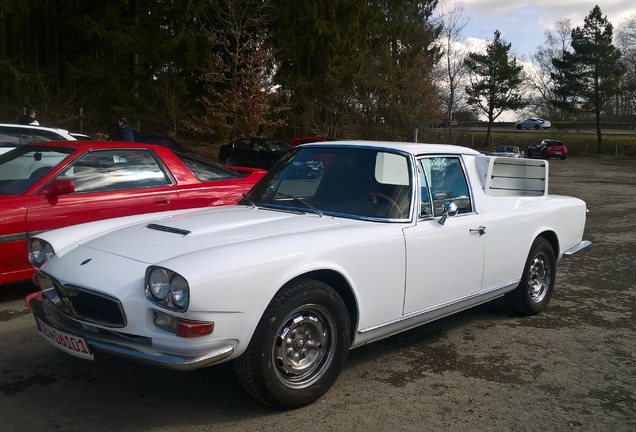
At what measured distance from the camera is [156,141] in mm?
19969

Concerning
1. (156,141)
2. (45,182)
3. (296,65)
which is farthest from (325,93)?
(45,182)

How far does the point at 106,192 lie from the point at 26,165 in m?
0.91

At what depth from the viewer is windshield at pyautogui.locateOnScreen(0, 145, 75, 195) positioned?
18.9ft

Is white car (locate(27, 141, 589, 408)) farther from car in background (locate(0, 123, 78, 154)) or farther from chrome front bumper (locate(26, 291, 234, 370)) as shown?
car in background (locate(0, 123, 78, 154))

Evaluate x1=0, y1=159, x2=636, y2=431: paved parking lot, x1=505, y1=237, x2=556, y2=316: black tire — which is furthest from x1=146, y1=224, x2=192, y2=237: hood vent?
x1=505, y1=237, x2=556, y2=316: black tire

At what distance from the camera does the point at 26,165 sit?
6.19 m

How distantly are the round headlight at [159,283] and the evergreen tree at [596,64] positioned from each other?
170 feet

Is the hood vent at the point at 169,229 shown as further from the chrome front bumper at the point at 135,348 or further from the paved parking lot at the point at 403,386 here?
the paved parking lot at the point at 403,386

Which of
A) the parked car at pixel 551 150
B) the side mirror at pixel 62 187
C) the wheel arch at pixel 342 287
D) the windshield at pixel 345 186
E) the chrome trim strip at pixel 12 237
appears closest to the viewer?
the wheel arch at pixel 342 287

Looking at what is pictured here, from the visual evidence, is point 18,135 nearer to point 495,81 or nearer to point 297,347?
point 297,347

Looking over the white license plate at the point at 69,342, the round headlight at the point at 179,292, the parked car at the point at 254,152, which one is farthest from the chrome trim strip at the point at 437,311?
the parked car at the point at 254,152

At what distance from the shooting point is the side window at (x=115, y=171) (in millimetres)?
6020

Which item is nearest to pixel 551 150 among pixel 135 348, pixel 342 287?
pixel 342 287

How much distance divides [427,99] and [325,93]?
19.2 ft
